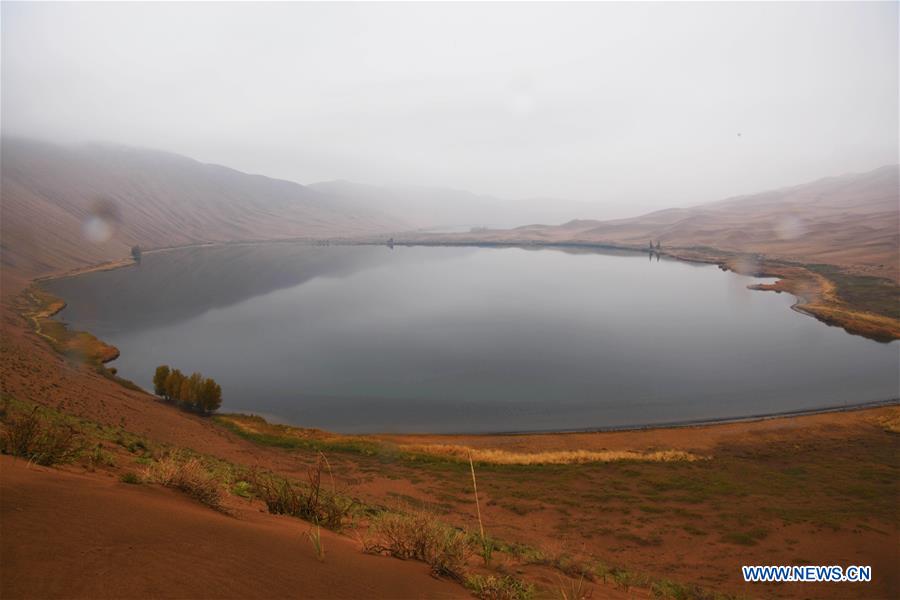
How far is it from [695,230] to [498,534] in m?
Answer: 137

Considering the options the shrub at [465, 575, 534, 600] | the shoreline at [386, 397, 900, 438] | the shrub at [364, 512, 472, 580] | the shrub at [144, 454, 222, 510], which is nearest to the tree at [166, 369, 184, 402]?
the shoreline at [386, 397, 900, 438]

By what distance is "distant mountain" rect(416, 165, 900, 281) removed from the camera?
7325 cm

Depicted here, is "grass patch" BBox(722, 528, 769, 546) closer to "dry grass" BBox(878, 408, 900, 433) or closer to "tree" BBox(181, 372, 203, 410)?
"dry grass" BBox(878, 408, 900, 433)

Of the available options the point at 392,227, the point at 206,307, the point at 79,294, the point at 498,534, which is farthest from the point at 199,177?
the point at 498,534

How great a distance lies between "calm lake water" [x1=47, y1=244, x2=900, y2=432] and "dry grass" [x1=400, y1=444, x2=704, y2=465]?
3.82 metres

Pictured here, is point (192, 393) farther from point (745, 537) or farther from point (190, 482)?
point (745, 537)

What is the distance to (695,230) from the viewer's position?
124 m

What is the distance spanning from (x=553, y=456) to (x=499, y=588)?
12961 mm

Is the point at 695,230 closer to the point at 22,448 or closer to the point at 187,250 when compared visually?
the point at 187,250

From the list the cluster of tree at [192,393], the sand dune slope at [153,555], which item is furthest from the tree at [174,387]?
the sand dune slope at [153,555]

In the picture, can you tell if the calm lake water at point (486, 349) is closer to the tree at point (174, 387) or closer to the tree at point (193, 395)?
the tree at point (193, 395)

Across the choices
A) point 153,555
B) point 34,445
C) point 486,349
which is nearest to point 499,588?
point 153,555

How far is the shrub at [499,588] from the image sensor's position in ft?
10.9

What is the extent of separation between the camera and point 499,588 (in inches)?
140
